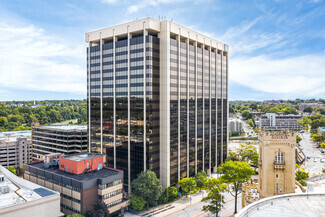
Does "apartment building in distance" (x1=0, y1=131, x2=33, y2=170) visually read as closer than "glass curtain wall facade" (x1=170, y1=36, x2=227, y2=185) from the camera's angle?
No

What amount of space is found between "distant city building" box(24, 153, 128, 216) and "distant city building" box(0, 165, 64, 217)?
615 cm

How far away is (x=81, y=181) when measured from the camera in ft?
211

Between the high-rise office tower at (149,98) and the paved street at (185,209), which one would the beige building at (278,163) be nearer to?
the paved street at (185,209)

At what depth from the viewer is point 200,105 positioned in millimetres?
105062

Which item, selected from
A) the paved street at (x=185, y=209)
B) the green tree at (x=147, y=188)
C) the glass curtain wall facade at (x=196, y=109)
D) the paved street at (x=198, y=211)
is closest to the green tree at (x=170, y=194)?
the paved street at (x=185, y=209)

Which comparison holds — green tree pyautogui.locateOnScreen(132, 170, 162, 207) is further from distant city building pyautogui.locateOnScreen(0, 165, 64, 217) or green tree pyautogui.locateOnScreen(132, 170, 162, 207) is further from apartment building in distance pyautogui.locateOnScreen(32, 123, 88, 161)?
apartment building in distance pyautogui.locateOnScreen(32, 123, 88, 161)

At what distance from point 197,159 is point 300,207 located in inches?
2648

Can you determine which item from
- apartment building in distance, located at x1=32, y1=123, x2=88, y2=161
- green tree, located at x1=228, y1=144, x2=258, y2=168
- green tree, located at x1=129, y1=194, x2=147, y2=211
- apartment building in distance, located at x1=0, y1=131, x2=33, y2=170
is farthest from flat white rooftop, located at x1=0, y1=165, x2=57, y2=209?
green tree, located at x1=228, y1=144, x2=258, y2=168

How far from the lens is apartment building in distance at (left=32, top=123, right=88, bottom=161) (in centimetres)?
11462

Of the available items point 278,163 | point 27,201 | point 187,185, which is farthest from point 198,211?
point 27,201

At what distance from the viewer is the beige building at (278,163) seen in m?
50.5

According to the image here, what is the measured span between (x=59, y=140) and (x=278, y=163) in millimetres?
98119

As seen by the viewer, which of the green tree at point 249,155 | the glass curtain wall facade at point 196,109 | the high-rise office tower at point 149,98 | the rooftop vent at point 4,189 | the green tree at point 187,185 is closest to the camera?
the rooftop vent at point 4,189

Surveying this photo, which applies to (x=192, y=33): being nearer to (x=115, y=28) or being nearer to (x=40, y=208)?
(x=115, y=28)
